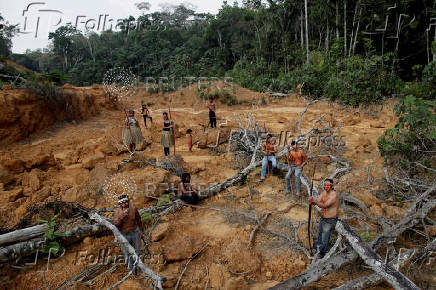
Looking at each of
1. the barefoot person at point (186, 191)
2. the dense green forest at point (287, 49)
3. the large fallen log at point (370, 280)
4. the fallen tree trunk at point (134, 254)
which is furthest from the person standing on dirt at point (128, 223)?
the dense green forest at point (287, 49)

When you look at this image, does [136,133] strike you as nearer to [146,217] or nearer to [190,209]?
[190,209]

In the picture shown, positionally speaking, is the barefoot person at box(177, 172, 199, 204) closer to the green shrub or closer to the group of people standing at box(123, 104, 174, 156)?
the group of people standing at box(123, 104, 174, 156)

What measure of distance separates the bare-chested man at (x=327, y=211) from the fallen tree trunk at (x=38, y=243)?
3235 mm

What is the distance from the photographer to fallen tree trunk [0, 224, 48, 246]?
357 centimetres

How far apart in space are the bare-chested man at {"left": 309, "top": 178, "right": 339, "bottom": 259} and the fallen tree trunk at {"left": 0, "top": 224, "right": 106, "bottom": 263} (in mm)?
3235

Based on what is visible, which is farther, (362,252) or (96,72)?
(96,72)

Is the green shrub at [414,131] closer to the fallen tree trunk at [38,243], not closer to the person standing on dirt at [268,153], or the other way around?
the person standing on dirt at [268,153]

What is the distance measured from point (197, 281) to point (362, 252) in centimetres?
206

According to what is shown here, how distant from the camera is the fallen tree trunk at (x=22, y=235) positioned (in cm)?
357

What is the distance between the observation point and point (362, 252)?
3.14 meters

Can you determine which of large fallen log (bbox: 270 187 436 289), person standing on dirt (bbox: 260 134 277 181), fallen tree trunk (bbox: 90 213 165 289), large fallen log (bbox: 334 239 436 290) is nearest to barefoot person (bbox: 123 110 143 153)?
person standing on dirt (bbox: 260 134 277 181)

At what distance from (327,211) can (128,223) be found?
2.69 meters

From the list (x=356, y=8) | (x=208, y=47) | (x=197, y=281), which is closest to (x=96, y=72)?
(x=208, y=47)

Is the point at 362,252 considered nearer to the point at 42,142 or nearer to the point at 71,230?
the point at 71,230
